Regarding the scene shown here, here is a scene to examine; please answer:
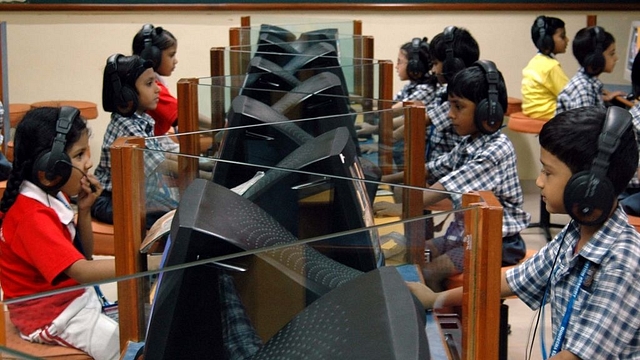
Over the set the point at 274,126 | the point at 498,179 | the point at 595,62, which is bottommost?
the point at 498,179

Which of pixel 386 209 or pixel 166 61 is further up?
pixel 166 61

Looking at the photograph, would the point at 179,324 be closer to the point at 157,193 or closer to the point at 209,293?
the point at 209,293

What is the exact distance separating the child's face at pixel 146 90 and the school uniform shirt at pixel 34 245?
126cm

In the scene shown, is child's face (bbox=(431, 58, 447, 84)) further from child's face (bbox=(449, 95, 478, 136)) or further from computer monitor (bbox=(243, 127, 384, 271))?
computer monitor (bbox=(243, 127, 384, 271))

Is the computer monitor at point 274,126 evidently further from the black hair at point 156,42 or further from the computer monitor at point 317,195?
the black hair at point 156,42

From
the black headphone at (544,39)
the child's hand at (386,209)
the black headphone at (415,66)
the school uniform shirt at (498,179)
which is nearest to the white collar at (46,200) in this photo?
the child's hand at (386,209)

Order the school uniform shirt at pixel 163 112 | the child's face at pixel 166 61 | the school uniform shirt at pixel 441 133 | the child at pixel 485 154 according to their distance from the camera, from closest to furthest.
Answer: the child at pixel 485 154 → the school uniform shirt at pixel 441 133 → the school uniform shirt at pixel 163 112 → the child's face at pixel 166 61

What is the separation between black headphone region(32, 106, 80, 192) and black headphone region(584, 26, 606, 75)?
10.8 feet

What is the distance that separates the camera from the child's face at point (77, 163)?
7.23 ft

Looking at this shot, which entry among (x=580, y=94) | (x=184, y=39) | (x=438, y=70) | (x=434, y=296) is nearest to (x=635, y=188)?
(x=438, y=70)

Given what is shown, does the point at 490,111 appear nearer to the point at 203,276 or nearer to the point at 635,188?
the point at 635,188

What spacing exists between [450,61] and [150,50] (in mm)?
1353

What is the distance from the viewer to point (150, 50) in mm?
4184

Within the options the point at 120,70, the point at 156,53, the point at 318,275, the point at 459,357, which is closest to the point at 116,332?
the point at 318,275
